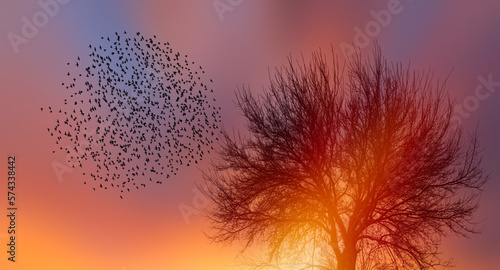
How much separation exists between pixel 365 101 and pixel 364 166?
3.71 ft

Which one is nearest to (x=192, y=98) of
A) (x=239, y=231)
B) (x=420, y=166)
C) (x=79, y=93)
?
(x=79, y=93)

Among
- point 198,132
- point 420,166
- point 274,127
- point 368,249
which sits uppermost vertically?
point 198,132

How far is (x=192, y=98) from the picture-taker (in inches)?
507

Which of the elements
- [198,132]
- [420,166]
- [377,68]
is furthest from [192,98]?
[420,166]

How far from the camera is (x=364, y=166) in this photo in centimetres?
1048

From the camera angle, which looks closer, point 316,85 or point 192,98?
point 316,85

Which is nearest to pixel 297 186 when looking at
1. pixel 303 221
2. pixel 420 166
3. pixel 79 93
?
pixel 303 221

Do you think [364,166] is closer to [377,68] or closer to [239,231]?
[377,68]

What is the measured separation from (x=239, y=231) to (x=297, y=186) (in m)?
1.38

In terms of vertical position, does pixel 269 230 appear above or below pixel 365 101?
below

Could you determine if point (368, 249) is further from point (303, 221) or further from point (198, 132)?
point (198, 132)

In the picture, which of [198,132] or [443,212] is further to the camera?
[198,132]

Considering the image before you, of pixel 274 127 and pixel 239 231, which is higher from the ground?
pixel 274 127

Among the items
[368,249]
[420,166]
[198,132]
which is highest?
[198,132]
